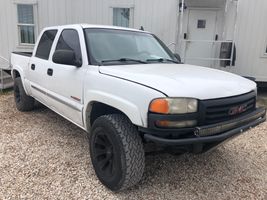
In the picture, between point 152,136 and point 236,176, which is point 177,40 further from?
point 152,136

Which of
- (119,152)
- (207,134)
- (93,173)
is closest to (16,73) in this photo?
(93,173)

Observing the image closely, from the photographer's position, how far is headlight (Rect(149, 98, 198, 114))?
2215mm

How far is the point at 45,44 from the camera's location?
4.37 m

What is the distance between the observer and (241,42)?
8.33 meters

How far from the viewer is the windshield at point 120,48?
10.5 feet

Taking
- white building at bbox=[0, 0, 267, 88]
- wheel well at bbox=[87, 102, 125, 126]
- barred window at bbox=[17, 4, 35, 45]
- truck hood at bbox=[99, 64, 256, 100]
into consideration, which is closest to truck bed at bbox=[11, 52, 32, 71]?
wheel well at bbox=[87, 102, 125, 126]

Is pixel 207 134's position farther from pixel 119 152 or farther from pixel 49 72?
pixel 49 72

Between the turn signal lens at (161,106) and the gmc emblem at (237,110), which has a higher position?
the turn signal lens at (161,106)

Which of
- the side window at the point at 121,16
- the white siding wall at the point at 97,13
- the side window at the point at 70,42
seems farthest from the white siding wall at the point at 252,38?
the side window at the point at 70,42

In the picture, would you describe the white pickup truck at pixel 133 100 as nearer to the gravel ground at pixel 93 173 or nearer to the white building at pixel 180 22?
the gravel ground at pixel 93 173

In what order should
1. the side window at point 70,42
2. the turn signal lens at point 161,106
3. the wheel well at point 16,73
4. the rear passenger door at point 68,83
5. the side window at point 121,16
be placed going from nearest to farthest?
the turn signal lens at point 161,106
the rear passenger door at point 68,83
the side window at point 70,42
the wheel well at point 16,73
the side window at point 121,16

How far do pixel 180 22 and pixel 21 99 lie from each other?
5.58 m

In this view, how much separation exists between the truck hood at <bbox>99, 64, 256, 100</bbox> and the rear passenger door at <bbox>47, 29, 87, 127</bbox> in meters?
→ 0.48

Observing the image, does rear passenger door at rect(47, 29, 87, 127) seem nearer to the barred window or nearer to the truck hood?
the truck hood
